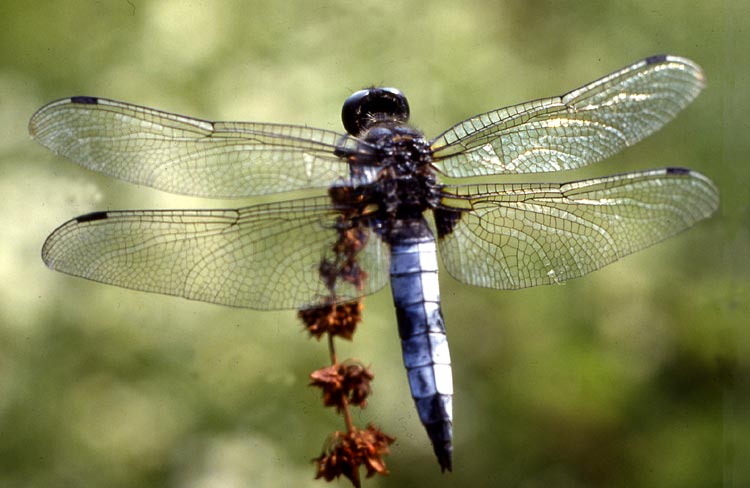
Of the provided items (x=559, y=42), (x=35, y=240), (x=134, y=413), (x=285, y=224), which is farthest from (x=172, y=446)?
(x=559, y=42)

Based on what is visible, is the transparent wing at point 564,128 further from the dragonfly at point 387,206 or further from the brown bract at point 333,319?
the brown bract at point 333,319

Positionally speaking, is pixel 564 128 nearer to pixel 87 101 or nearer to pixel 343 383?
pixel 343 383

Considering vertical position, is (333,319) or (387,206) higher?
(387,206)

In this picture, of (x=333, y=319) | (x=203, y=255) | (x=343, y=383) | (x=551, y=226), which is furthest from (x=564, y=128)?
(x=203, y=255)

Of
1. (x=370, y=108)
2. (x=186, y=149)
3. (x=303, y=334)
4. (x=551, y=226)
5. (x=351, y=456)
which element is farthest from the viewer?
(x=303, y=334)

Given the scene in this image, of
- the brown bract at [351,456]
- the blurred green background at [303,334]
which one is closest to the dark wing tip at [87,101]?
the blurred green background at [303,334]

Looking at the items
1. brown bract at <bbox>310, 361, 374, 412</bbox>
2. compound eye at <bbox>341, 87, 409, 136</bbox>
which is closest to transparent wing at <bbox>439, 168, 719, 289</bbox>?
compound eye at <bbox>341, 87, 409, 136</bbox>

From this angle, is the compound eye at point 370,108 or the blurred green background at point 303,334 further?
the blurred green background at point 303,334
